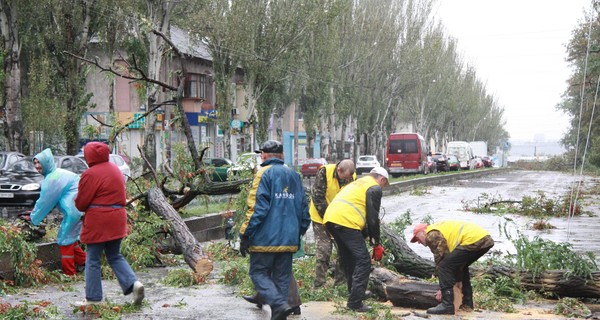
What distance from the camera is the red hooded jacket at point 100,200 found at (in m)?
7.34

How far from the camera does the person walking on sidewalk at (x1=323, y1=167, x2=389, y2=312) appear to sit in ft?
24.9

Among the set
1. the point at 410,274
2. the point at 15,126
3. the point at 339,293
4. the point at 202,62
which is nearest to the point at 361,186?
the point at 339,293

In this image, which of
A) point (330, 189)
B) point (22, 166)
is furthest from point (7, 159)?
point (330, 189)

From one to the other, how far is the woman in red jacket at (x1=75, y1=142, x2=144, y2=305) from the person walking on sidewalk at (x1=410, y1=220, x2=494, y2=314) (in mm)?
2716

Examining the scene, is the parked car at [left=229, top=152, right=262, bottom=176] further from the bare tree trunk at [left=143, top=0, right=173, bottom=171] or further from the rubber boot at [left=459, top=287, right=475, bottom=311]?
the bare tree trunk at [left=143, top=0, right=173, bottom=171]

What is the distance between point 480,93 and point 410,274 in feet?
291

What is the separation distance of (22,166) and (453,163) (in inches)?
1838

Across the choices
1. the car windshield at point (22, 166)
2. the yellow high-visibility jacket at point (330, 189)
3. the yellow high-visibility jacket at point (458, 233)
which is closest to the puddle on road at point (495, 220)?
the yellow high-visibility jacket at point (330, 189)

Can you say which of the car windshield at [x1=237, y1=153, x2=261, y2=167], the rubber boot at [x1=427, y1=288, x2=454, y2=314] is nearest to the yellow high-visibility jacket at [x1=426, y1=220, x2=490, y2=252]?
the rubber boot at [x1=427, y1=288, x2=454, y2=314]

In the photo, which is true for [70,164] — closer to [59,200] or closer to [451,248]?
[59,200]

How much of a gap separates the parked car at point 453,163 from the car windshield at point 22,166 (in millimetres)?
45442

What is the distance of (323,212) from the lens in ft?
29.8

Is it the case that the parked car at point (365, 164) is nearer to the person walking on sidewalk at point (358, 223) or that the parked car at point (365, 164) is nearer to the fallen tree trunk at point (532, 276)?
the fallen tree trunk at point (532, 276)

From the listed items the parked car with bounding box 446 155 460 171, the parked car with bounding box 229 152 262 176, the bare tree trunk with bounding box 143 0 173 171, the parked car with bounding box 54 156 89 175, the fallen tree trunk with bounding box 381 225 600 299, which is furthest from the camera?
the parked car with bounding box 446 155 460 171
